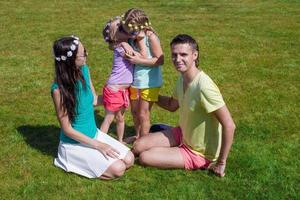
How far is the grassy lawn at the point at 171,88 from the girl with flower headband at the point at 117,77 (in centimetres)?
63

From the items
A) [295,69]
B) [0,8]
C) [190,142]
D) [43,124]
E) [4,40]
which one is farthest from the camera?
[0,8]

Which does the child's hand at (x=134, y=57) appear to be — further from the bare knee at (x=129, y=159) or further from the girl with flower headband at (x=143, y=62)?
the bare knee at (x=129, y=159)

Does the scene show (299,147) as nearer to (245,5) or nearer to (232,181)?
(232,181)

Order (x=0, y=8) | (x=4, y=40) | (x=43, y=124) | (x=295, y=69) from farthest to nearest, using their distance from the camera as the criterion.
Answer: (x=0, y=8) → (x=4, y=40) → (x=295, y=69) → (x=43, y=124)

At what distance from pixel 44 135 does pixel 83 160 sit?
4.14ft

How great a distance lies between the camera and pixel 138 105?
609 centimetres

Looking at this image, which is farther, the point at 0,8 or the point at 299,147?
the point at 0,8

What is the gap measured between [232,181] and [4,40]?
7.48 metres

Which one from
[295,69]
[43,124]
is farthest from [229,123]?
[295,69]

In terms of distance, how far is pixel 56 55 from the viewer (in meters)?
5.16

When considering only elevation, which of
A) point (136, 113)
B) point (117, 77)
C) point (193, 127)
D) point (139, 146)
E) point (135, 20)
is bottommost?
point (139, 146)

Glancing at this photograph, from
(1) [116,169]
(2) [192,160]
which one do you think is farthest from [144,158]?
(2) [192,160]

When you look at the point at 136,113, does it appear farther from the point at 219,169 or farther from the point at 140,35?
the point at 219,169

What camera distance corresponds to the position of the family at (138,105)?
5141mm
